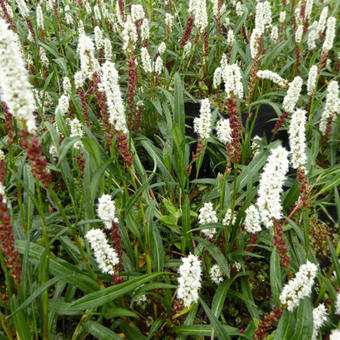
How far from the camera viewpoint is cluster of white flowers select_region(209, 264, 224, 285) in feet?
7.11

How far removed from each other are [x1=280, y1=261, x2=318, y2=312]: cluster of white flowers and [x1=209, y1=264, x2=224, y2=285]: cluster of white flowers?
73cm

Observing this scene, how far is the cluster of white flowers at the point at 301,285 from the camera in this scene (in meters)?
1.38

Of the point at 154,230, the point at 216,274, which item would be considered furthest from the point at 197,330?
the point at 154,230

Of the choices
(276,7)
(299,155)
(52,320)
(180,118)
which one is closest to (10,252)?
(52,320)

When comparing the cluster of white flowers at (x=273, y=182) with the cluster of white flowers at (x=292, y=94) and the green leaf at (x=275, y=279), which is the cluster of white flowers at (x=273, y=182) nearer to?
the green leaf at (x=275, y=279)

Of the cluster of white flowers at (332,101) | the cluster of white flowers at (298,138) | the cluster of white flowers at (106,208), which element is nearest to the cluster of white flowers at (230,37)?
the cluster of white flowers at (332,101)

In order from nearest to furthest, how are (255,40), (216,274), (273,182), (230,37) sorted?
(273,182), (216,274), (255,40), (230,37)

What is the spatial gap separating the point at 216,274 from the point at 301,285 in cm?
84

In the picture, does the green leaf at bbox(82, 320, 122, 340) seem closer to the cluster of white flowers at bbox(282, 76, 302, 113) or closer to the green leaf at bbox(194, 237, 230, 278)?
the green leaf at bbox(194, 237, 230, 278)

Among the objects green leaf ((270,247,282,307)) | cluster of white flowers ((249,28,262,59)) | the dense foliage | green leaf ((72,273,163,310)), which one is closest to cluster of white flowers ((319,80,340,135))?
the dense foliage

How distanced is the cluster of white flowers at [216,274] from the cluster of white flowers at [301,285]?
73 cm

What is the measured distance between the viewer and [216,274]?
217 centimetres

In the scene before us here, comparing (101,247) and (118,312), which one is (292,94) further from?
(118,312)

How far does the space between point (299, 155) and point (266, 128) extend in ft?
7.41
